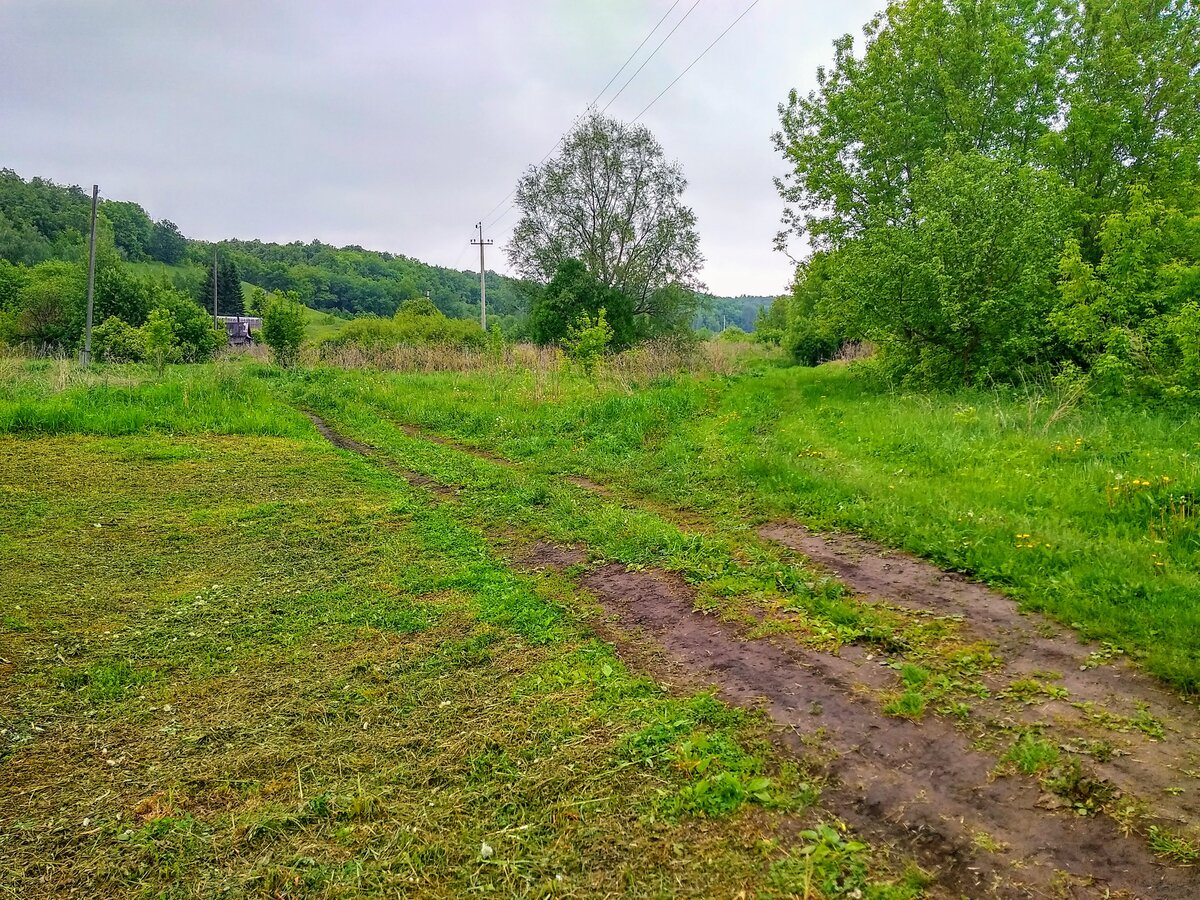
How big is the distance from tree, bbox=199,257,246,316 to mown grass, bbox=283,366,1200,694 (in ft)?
210

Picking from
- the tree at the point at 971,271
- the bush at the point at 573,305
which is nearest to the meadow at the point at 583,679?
the tree at the point at 971,271

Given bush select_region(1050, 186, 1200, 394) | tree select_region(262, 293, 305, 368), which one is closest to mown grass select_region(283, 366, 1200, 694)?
bush select_region(1050, 186, 1200, 394)

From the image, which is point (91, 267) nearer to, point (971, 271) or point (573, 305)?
point (573, 305)

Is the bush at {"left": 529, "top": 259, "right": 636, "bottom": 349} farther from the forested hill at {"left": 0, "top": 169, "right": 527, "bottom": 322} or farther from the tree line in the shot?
the forested hill at {"left": 0, "top": 169, "right": 527, "bottom": 322}

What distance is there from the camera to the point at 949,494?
612 centimetres

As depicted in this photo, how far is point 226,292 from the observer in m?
66.4

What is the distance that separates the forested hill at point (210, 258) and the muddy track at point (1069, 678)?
62038 mm

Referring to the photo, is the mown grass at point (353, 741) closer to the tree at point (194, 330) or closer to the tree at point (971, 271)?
the tree at point (971, 271)

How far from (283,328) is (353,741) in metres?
23.4

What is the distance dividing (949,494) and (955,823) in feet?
14.4

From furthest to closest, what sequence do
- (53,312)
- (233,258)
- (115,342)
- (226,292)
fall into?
1. (233,258)
2. (226,292)
3. (53,312)
4. (115,342)

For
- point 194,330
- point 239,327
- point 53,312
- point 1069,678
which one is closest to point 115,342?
point 194,330

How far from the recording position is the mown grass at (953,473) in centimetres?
414

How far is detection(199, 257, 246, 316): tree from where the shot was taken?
6462cm
